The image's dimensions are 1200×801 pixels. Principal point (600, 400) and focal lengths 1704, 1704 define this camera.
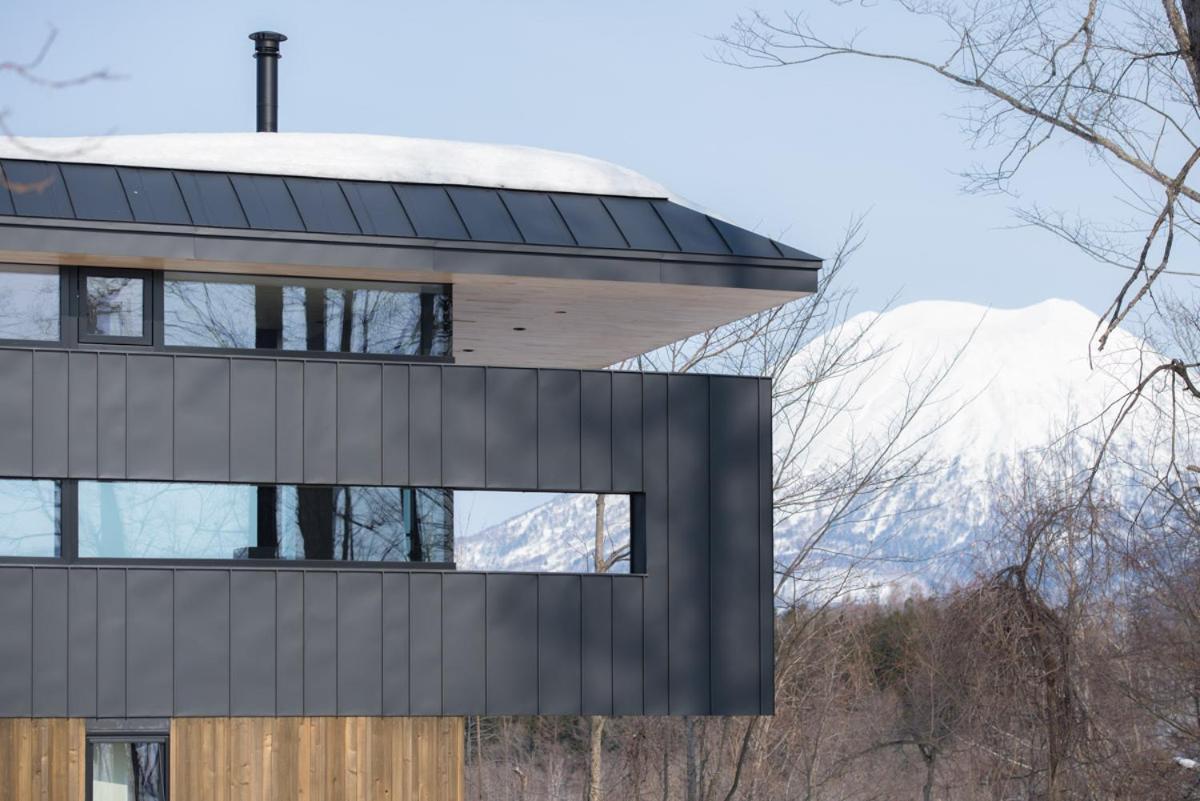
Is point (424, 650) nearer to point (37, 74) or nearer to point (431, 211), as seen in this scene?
point (431, 211)

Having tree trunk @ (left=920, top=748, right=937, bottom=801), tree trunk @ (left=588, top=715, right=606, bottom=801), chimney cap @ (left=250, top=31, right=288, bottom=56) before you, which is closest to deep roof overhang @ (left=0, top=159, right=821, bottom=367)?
chimney cap @ (left=250, top=31, right=288, bottom=56)

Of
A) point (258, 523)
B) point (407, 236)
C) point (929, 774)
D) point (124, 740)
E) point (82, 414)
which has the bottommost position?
point (929, 774)

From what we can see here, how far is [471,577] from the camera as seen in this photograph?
1107cm

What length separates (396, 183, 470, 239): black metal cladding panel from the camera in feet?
36.5

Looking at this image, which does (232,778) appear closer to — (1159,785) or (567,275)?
(567,275)

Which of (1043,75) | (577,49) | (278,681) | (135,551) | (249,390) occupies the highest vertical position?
(577,49)

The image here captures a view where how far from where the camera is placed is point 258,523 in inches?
437

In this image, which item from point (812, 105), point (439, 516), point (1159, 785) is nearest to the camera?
point (439, 516)

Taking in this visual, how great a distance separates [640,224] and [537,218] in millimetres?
724

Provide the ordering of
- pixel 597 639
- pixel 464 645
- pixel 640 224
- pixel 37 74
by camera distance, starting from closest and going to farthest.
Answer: pixel 37 74 < pixel 464 645 < pixel 597 639 < pixel 640 224

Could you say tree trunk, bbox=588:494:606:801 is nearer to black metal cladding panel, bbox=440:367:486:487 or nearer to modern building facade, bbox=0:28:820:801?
modern building facade, bbox=0:28:820:801

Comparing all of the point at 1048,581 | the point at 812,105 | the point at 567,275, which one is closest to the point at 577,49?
the point at 812,105

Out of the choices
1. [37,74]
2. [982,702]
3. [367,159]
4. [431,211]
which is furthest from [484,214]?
[982,702]

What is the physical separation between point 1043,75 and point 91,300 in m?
7.13
